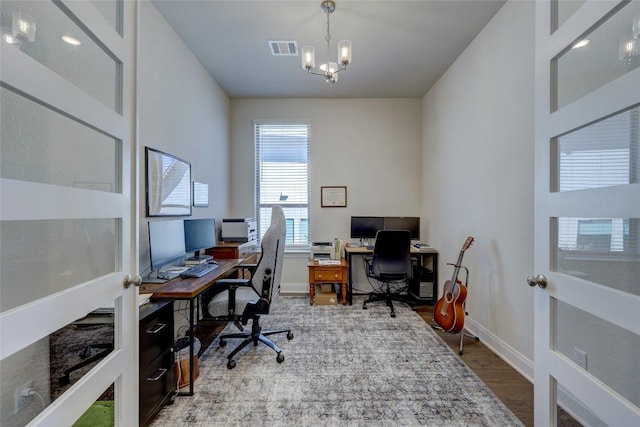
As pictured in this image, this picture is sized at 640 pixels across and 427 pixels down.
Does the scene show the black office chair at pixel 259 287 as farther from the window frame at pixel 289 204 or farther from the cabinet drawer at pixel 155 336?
the window frame at pixel 289 204

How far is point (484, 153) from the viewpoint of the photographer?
260 centimetres

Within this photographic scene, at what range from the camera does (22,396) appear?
866 mm

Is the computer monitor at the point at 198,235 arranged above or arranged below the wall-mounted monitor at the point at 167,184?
below

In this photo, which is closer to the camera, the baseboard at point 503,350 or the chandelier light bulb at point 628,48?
the chandelier light bulb at point 628,48

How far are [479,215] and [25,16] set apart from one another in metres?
3.18

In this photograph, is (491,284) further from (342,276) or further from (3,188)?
(3,188)

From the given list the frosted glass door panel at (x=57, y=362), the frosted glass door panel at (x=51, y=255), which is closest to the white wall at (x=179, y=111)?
the frosted glass door panel at (x=51, y=255)

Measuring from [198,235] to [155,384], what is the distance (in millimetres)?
1426

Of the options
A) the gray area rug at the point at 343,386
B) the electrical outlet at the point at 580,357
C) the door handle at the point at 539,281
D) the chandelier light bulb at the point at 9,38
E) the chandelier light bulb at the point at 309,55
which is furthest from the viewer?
the chandelier light bulb at the point at 309,55

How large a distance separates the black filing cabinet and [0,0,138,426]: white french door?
0.23m

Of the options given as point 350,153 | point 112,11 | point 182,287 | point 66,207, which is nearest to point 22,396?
point 66,207

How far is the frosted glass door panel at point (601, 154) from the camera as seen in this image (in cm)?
95

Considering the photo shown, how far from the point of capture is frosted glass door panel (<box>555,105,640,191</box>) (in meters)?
0.95

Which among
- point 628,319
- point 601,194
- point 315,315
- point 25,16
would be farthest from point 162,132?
point 628,319
